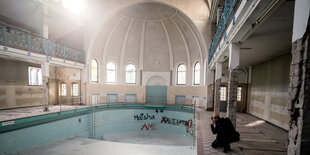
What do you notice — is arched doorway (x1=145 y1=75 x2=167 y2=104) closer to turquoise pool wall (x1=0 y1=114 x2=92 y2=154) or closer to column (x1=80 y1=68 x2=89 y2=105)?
column (x1=80 y1=68 x2=89 y2=105)

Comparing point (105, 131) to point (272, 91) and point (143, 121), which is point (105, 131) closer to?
point (143, 121)

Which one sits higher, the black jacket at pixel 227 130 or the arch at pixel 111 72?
the arch at pixel 111 72

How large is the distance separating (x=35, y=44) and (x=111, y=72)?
8168 millimetres

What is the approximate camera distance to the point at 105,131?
43.0 ft

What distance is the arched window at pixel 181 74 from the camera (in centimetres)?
1720

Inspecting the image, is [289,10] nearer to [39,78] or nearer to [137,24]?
[137,24]

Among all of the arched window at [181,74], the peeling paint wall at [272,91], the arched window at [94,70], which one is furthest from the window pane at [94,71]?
the peeling paint wall at [272,91]

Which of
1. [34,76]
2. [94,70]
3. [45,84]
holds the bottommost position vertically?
[45,84]

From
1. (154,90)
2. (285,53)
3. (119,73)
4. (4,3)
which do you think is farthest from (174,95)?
(4,3)

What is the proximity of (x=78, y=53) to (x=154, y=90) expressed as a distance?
9.72 m

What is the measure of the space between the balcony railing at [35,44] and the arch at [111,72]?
141 inches

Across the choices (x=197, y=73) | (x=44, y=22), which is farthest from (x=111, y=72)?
(x=197, y=73)

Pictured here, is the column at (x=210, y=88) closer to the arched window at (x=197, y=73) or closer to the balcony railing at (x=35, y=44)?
the arched window at (x=197, y=73)

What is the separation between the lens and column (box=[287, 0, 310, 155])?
5.66 ft
